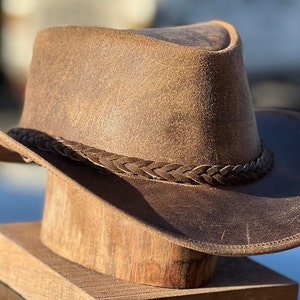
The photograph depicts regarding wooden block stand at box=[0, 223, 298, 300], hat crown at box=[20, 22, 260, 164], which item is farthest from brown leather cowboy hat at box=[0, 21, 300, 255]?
wooden block stand at box=[0, 223, 298, 300]

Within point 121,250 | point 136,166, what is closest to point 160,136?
point 136,166

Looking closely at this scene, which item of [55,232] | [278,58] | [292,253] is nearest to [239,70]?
[55,232]

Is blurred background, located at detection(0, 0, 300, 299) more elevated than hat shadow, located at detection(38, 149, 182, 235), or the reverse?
hat shadow, located at detection(38, 149, 182, 235)

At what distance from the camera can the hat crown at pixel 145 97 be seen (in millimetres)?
1276

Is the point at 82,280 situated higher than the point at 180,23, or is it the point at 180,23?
the point at 82,280

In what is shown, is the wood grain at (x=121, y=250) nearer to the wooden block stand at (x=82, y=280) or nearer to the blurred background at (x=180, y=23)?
the wooden block stand at (x=82, y=280)

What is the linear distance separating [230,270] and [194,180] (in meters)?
0.24

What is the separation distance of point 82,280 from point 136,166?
20cm

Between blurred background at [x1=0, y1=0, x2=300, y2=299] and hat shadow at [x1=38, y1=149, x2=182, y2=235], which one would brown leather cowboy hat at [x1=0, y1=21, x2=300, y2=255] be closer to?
hat shadow at [x1=38, y1=149, x2=182, y2=235]

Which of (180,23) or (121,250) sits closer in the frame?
(121,250)

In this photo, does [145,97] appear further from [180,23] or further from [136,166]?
[180,23]

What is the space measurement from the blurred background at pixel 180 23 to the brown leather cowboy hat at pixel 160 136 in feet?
13.5

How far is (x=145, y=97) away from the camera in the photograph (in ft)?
4.19

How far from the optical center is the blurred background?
19.1ft
